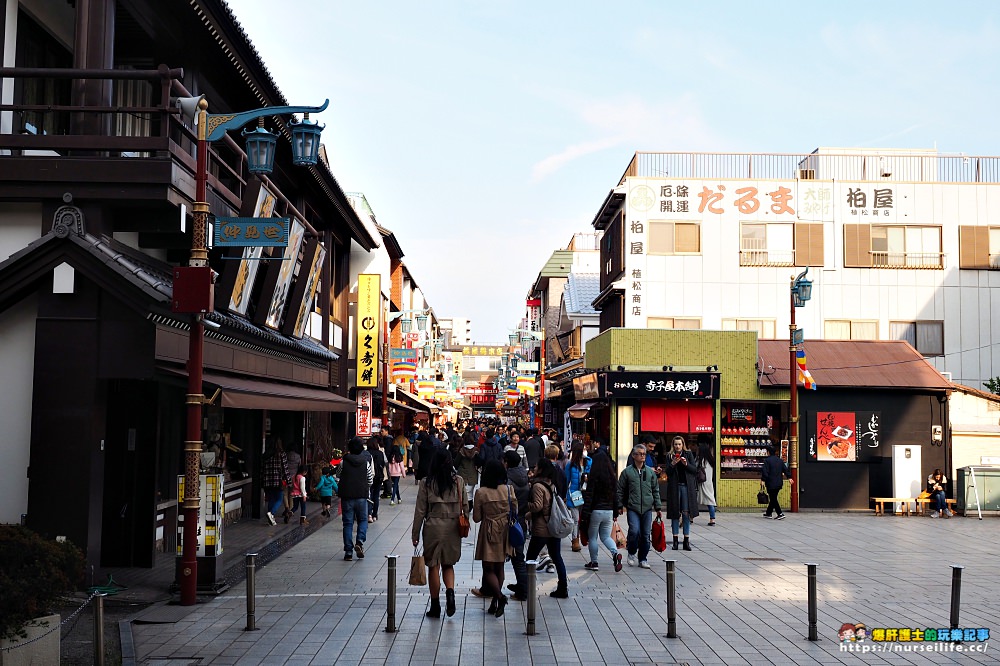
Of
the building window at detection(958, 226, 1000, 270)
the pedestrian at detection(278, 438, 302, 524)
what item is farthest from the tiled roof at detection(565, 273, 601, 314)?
the pedestrian at detection(278, 438, 302, 524)

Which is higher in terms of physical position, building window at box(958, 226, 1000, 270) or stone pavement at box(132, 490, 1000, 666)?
building window at box(958, 226, 1000, 270)

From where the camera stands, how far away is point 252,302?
59.5ft

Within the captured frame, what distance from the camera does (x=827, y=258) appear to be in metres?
34.6

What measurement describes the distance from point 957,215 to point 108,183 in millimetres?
30556

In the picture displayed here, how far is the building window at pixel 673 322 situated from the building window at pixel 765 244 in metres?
2.67

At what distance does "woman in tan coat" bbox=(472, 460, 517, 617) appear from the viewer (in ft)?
36.0

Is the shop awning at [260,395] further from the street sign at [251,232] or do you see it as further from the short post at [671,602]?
the short post at [671,602]

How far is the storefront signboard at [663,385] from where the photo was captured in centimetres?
2620

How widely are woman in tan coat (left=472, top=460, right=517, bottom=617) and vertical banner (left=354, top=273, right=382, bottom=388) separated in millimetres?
23171

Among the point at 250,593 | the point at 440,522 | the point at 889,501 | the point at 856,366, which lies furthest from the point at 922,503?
the point at 250,593

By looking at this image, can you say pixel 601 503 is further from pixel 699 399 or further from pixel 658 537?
pixel 699 399

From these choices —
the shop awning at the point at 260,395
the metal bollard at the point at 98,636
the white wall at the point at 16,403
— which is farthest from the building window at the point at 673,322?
the metal bollard at the point at 98,636

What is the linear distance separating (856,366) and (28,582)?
2325 centimetres

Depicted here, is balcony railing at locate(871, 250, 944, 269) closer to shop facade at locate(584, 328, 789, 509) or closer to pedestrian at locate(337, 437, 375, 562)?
shop facade at locate(584, 328, 789, 509)
